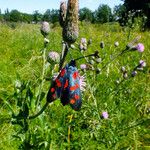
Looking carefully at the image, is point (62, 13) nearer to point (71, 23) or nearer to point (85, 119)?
point (71, 23)

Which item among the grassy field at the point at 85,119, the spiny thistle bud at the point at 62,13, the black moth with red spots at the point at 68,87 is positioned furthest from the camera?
the grassy field at the point at 85,119

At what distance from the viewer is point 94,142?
2471 millimetres

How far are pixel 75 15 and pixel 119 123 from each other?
4.08 feet

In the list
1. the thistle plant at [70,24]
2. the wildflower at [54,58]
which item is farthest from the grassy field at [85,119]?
the thistle plant at [70,24]

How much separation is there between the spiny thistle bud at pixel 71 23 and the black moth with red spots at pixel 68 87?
0.39ft

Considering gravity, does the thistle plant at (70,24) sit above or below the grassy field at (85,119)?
above

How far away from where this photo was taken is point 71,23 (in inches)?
61.3

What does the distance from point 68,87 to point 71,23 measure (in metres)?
0.25

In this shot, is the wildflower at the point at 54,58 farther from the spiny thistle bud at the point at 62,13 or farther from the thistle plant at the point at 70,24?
the thistle plant at the point at 70,24

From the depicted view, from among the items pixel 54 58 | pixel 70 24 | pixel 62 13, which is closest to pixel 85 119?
pixel 54 58

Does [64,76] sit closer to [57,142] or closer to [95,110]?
[57,142]

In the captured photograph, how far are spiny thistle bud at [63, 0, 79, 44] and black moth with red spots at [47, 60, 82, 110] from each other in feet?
0.39

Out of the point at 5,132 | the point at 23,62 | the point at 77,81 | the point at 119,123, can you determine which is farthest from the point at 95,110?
the point at 23,62

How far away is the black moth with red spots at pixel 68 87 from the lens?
148cm
